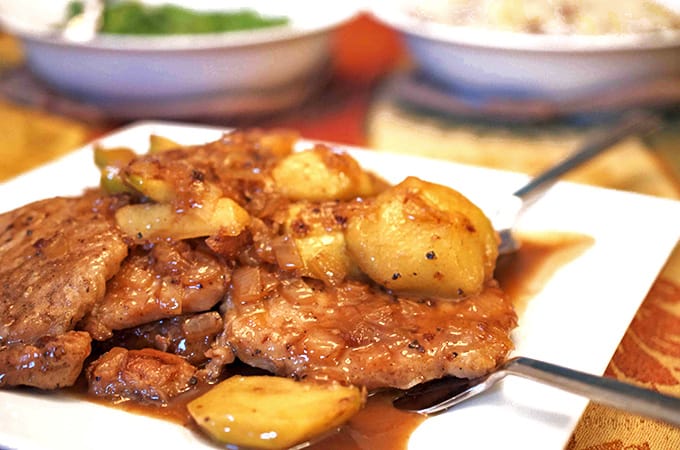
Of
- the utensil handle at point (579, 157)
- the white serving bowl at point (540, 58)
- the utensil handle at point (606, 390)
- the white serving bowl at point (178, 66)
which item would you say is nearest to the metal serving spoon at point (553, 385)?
the utensil handle at point (606, 390)

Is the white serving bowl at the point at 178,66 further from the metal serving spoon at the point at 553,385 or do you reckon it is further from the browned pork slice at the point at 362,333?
the metal serving spoon at the point at 553,385

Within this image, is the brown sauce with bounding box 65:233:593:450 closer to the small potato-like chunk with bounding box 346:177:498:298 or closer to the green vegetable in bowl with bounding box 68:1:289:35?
the small potato-like chunk with bounding box 346:177:498:298

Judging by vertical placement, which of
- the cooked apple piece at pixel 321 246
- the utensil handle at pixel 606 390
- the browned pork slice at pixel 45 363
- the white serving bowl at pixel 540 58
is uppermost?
the white serving bowl at pixel 540 58

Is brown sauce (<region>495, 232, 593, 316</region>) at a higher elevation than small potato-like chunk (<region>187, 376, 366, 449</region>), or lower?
higher

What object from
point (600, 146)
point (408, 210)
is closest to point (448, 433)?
point (408, 210)

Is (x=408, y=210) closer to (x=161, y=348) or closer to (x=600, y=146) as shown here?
(x=161, y=348)

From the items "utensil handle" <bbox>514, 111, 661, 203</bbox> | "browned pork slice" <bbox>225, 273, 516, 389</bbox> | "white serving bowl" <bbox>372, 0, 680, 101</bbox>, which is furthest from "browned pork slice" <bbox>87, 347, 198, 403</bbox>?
"white serving bowl" <bbox>372, 0, 680, 101</bbox>

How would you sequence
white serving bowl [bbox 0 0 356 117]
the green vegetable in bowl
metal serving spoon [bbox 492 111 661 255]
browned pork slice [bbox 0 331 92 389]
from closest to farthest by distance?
1. browned pork slice [bbox 0 331 92 389]
2. metal serving spoon [bbox 492 111 661 255]
3. white serving bowl [bbox 0 0 356 117]
4. the green vegetable in bowl
